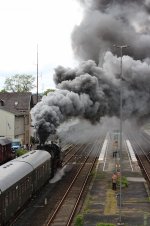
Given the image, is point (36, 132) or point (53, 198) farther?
point (36, 132)

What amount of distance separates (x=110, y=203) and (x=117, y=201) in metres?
0.84

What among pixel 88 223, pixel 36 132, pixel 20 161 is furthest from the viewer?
pixel 36 132

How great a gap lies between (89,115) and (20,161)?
59.3 ft

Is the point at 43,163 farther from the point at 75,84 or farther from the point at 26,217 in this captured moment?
the point at 75,84

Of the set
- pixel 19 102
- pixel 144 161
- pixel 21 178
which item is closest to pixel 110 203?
pixel 21 178

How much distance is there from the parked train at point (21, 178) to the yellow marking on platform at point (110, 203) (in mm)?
4776

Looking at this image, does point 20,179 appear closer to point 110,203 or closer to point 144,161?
point 110,203

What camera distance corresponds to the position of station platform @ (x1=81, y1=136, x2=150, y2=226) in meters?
25.9

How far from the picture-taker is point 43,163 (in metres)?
33.1

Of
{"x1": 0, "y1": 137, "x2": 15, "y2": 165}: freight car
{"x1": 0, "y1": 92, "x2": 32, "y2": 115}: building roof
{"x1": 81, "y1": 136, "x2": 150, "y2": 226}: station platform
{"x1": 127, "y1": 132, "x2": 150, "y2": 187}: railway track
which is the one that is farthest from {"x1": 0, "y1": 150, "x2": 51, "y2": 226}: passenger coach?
{"x1": 0, "y1": 92, "x2": 32, "y2": 115}: building roof

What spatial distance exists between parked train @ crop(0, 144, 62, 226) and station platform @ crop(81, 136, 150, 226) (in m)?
3.58

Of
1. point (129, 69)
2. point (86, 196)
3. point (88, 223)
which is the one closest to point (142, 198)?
point (86, 196)

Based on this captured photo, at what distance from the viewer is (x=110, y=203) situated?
30.4m

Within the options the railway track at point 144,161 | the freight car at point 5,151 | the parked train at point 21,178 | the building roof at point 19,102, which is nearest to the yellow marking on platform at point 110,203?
the parked train at point 21,178
